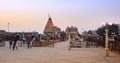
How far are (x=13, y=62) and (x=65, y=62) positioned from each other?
355 centimetres

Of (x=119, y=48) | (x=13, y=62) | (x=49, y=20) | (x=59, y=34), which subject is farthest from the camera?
(x=49, y=20)

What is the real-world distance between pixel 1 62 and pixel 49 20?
172 meters

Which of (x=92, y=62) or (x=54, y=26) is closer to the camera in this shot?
(x=92, y=62)

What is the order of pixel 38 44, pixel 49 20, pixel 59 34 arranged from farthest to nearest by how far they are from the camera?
pixel 49 20
pixel 59 34
pixel 38 44

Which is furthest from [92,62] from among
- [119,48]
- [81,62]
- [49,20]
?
[49,20]

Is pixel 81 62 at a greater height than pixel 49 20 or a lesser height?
lesser

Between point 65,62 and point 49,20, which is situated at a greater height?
point 49,20

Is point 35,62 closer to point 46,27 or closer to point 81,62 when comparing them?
point 81,62

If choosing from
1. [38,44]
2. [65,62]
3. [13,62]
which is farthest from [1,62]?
[38,44]

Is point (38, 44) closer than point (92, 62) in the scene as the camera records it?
A: No

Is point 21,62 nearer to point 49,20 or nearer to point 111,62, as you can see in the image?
point 111,62

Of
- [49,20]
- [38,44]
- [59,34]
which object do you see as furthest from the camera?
[49,20]

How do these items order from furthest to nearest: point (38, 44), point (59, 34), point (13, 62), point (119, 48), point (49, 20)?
point (49, 20), point (59, 34), point (38, 44), point (119, 48), point (13, 62)

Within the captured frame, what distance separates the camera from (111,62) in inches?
867
